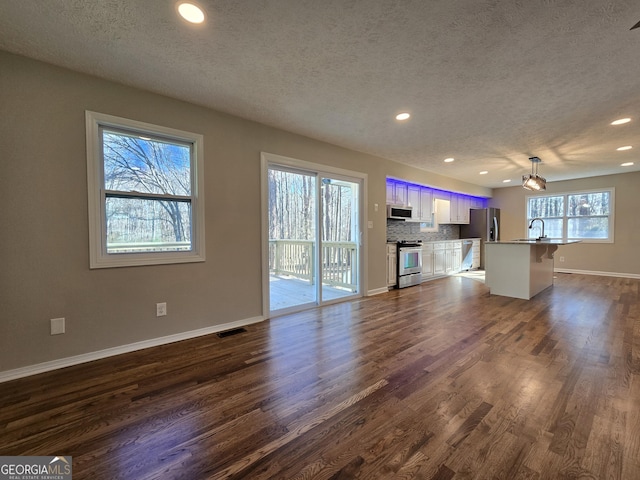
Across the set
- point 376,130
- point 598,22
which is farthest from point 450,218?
point 598,22

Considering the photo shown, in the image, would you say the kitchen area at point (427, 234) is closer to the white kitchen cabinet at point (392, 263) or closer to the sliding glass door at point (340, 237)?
the white kitchen cabinet at point (392, 263)

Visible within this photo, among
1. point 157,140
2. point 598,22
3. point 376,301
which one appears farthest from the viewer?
point 376,301

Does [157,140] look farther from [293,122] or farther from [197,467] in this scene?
[197,467]

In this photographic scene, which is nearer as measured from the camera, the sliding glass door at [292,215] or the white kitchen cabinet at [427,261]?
the sliding glass door at [292,215]

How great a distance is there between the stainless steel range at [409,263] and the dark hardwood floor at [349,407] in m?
2.39

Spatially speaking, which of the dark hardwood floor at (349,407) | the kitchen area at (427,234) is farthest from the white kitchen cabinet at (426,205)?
the dark hardwood floor at (349,407)

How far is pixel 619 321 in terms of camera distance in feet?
10.7

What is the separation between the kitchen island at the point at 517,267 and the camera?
4.36 meters

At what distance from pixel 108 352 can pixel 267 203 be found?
85.2 inches

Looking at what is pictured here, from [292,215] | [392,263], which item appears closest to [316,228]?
[292,215]

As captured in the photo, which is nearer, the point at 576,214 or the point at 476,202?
the point at 576,214

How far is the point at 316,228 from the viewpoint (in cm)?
401

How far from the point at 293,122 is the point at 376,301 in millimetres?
2904

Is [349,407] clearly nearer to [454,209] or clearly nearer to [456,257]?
[456,257]
